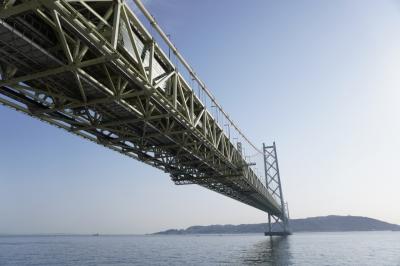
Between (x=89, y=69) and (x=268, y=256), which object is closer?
(x=89, y=69)

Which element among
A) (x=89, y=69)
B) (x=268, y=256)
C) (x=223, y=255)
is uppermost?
(x=89, y=69)

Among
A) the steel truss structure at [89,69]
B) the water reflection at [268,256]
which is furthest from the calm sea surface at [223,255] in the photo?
the steel truss structure at [89,69]

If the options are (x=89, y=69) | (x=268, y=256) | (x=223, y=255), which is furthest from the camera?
(x=223, y=255)

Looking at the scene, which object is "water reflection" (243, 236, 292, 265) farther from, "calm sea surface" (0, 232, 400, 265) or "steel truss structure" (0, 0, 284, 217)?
"steel truss structure" (0, 0, 284, 217)

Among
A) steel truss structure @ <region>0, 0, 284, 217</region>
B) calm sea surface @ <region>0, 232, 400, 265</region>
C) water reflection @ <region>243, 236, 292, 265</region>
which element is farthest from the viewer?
calm sea surface @ <region>0, 232, 400, 265</region>

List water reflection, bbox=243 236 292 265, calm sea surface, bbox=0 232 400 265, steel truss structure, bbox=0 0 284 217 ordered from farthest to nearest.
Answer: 1. calm sea surface, bbox=0 232 400 265
2. water reflection, bbox=243 236 292 265
3. steel truss structure, bbox=0 0 284 217

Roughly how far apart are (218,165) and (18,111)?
20.3 m

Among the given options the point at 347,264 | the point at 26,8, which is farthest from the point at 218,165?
the point at 26,8

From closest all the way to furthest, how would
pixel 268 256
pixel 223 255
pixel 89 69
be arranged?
pixel 89 69, pixel 268 256, pixel 223 255

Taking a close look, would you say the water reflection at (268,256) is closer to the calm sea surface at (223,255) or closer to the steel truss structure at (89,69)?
the calm sea surface at (223,255)

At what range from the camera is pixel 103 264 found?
3391 centimetres

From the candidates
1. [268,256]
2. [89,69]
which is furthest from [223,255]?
[89,69]

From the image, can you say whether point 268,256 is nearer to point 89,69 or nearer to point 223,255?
point 223,255

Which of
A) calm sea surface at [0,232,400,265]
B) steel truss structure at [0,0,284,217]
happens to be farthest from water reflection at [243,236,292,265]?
steel truss structure at [0,0,284,217]
